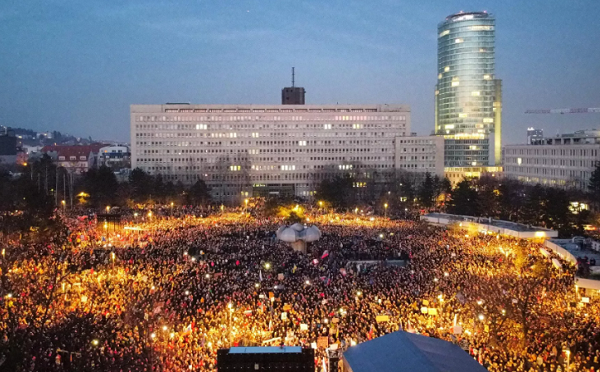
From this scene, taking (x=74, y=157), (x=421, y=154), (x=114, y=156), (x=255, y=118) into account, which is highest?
(x=255, y=118)

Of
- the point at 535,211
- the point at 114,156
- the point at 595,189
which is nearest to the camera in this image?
the point at 535,211

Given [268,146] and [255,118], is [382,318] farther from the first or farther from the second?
[255,118]

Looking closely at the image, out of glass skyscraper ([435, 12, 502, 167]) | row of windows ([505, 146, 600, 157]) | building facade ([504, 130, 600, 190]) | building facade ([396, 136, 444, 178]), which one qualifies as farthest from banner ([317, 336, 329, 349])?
glass skyscraper ([435, 12, 502, 167])

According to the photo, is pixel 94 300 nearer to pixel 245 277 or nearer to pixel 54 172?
pixel 245 277

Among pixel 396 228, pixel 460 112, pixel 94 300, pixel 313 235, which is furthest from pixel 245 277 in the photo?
pixel 460 112

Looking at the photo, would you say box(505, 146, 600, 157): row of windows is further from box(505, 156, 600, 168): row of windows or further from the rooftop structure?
the rooftop structure

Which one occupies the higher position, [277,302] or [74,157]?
[74,157]

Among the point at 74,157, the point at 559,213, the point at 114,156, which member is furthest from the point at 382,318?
the point at 114,156
